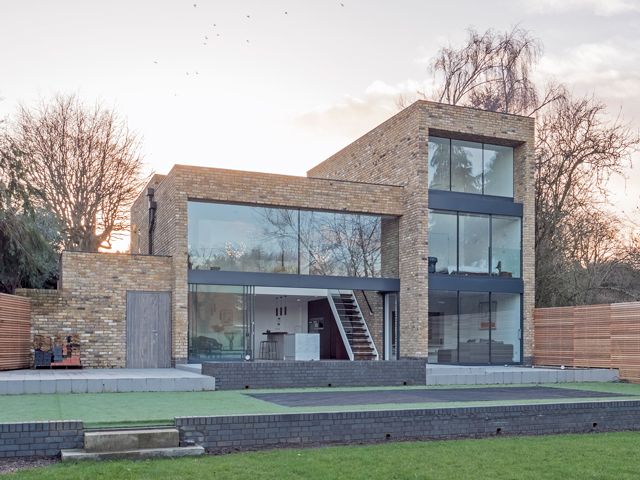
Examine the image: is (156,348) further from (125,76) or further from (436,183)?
(436,183)

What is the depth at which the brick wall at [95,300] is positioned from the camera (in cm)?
1792

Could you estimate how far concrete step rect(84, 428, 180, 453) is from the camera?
791 cm

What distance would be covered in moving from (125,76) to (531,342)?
13779mm

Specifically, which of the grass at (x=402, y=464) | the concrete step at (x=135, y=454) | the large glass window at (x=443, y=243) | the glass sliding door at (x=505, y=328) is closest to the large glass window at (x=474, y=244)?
the large glass window at (x=443, y=243)

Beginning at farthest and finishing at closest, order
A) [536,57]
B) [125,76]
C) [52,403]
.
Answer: [536,57], [125,76], [52,403]

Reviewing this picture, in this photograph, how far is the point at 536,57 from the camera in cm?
2869

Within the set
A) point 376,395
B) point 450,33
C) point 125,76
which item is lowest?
point 376,395

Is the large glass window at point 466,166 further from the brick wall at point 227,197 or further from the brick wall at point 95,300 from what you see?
the brick wall at point 95,300

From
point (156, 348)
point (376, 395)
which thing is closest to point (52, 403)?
point (376, 395)

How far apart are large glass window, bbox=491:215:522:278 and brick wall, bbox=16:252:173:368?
32.5ft

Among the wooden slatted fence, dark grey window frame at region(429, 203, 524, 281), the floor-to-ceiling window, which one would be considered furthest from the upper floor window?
the wooden slatted fence

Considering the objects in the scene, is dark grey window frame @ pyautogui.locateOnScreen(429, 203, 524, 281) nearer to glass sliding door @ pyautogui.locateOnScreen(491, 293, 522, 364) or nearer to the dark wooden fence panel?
glass sliding door @ pyautogui.locateOnScreen(491, 293, 522, 364)

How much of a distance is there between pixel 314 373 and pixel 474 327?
7008mm

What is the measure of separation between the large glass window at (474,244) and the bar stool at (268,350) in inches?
231
